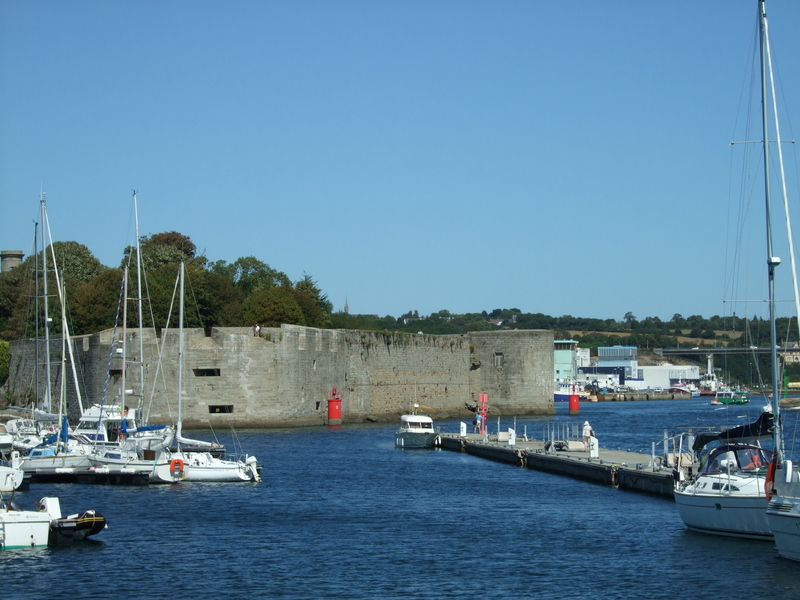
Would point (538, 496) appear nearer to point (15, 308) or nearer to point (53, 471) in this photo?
point (53, 471)

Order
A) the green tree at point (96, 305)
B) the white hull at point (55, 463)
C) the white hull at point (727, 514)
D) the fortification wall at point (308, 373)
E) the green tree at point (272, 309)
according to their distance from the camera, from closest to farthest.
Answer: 1. the white hull at point (727, 514)
2. the white hull at point (55, 463)
3. the fortification wall at point (308, 373)
4. the green tree at point (96, 305)
5. the green tree at point (272, 309)

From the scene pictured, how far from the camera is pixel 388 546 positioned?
65.1 feet

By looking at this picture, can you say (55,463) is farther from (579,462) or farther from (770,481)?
(770,481)

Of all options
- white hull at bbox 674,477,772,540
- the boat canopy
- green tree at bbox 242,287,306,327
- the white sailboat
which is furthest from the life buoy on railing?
green tree at bbox 242,287,306,327

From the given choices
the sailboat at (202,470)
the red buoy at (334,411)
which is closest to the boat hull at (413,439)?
the red buoy at (334,411)

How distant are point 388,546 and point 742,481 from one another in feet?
21.2

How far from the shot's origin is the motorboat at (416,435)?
133ft

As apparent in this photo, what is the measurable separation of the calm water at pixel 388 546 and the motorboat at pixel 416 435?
33.0 feet

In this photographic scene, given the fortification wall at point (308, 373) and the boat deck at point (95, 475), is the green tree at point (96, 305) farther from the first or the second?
the boat deck at point (95, 475)

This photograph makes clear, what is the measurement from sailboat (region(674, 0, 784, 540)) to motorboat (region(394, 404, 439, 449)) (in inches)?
804

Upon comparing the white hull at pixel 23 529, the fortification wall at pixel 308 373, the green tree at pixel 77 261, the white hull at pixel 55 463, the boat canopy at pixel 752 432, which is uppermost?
the green tree at pixel 77 261

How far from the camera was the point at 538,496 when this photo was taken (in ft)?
87.1

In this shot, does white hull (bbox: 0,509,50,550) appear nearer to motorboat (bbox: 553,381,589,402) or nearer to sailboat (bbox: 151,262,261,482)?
sailboat (bbox: 151,262,261,482)

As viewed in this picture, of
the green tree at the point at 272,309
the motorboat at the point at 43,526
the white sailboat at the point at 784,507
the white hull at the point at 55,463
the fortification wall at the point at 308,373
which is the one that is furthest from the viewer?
the green tree at the point at 272,309
